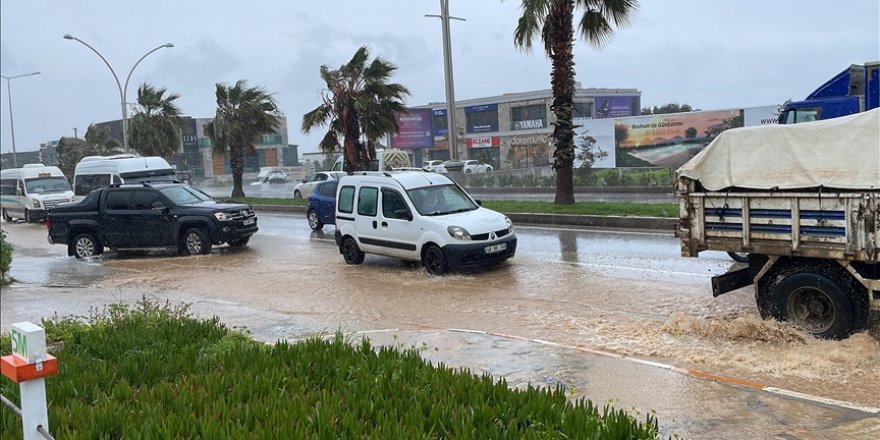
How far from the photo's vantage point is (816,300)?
7.49m

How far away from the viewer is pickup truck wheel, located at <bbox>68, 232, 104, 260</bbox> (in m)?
17.6

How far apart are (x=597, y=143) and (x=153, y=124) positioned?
881 inches

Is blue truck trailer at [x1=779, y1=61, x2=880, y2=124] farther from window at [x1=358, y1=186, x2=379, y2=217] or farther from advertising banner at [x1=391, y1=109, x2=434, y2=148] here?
advertising banner at [x1=391, y1=109, x2=434, y2=148]

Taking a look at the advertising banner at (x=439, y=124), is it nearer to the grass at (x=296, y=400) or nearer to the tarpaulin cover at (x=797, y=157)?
the tarpaulin cover at (x=797, y=157)

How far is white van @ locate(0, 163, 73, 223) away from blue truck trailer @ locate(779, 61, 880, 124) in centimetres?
2594

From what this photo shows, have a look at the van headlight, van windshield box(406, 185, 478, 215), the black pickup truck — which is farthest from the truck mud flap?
the black pickup truck

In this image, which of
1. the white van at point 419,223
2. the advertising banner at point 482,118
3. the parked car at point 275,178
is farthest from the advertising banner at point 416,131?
the white van at point 419,223

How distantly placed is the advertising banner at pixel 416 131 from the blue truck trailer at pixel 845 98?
52.1 metres

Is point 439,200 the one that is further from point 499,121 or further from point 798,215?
point 499,121

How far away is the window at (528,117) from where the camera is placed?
201ft

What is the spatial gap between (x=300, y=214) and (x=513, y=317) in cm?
2056

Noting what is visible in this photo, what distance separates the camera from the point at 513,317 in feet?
30.3

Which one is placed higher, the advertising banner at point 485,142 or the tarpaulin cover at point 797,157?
the advertising banner at point 485,142

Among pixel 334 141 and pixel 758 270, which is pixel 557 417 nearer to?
pixel 758 270
